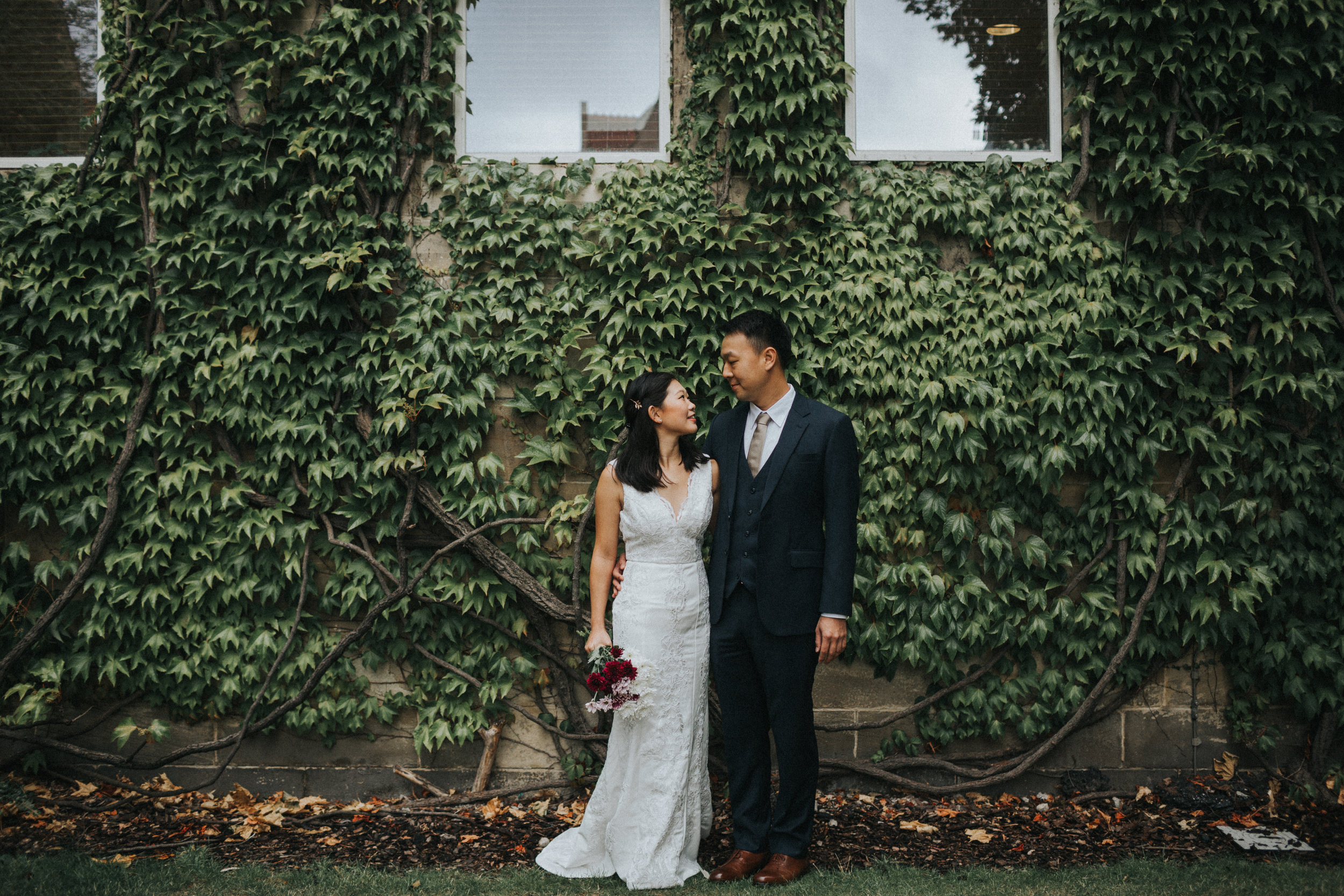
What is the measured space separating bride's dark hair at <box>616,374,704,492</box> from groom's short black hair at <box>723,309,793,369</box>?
0.37m

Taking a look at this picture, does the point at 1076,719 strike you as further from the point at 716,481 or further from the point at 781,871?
the point at 716,481

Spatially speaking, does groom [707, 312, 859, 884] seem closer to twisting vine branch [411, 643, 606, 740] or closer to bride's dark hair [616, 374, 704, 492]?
bride's dark hair [616, 374, 704, 492]

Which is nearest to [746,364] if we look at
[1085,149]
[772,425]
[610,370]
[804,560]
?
[772,425]

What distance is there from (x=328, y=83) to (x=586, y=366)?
6.82 ft

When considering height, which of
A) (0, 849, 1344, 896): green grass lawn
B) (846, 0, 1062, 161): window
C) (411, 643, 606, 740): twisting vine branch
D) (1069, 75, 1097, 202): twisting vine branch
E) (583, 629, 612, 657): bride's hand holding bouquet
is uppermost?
(846, 0, 1062, 161): window

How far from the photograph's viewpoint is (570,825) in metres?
3.85

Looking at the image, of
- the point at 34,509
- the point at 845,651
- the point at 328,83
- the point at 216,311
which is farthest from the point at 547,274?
the point at 34,509

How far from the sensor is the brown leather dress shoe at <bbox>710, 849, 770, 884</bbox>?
10.5 ft

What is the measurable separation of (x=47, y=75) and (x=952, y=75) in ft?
17.4

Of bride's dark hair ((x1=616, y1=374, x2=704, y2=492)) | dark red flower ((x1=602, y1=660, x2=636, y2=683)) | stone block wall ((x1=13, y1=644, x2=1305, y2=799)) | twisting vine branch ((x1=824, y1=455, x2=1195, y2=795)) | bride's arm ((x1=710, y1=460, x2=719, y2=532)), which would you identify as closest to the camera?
dark red flower ((x1=602, y1=660, x2=636, y2=683))

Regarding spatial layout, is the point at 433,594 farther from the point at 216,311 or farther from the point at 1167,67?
the point at 1167,67

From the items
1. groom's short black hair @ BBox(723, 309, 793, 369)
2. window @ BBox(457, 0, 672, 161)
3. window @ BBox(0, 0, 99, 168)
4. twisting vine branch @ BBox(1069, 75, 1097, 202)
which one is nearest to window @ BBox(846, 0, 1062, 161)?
twisting vine branch @ BBox(1069, 75, 1097, 202)

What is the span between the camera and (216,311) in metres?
4.27

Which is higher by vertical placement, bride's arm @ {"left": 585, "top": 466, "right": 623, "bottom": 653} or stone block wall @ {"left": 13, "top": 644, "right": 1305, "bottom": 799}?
bride's arm @ {"left": 585, "top": 466, "right": 623, "bottom": 653}
